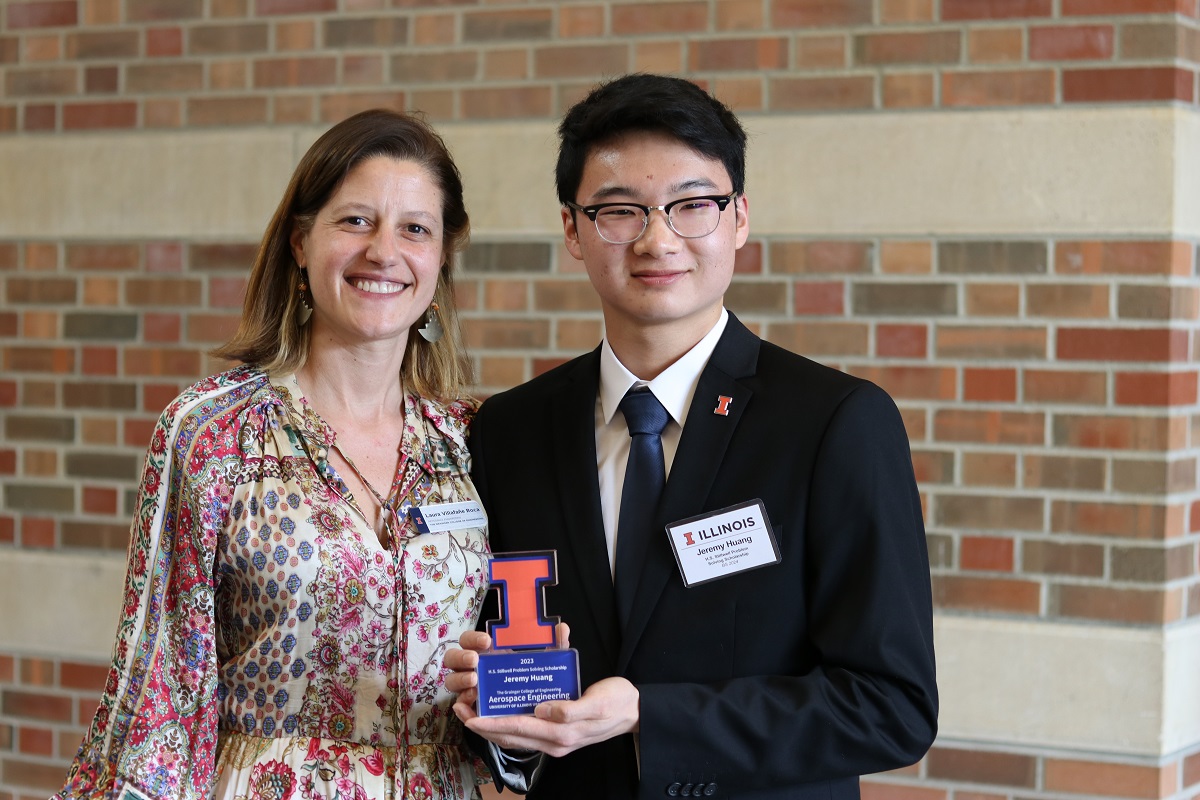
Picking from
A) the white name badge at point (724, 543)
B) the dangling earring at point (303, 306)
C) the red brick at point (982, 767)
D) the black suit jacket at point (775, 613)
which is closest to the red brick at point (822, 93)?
the black suit jacket at point (775, 613)

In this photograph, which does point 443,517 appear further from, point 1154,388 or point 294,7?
point 294,7

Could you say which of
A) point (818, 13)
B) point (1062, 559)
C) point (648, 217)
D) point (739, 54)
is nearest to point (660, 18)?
point (739, 54)

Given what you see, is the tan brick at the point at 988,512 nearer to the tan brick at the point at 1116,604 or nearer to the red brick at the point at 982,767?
the tan brick at the point at 1116,604

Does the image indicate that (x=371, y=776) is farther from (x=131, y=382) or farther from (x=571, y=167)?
(x=131, y=382)

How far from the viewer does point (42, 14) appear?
376 centimetres

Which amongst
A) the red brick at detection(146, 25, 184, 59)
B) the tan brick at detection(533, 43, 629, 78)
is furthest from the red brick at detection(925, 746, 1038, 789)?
the red brick at detection(146, 25, 184, 59)

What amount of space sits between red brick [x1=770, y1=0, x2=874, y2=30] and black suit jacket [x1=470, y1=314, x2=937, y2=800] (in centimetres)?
140

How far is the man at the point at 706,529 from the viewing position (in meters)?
1.85

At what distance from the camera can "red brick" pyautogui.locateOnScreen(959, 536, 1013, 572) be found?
117 inches

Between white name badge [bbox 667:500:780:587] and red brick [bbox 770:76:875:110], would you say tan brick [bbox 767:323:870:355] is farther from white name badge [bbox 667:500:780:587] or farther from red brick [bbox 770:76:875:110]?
white name badge [bbox 667:500:780:587]

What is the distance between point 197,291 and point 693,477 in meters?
2.20

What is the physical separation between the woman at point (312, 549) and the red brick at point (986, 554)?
1.38 meters

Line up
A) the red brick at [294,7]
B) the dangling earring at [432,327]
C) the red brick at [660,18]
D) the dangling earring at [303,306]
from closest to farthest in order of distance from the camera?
the dangling earring at [303,306] → the dangling earring at [432,327] → the red brick at [660,18] → the red brick at [294,7]

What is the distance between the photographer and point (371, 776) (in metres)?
2.08
